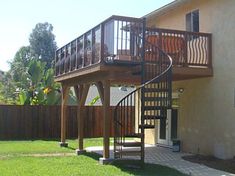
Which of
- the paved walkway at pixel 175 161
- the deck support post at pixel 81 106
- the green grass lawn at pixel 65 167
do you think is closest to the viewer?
the green grass lawn at pixel 65 167

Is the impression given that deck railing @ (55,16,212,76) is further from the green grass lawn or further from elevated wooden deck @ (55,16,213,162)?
the green grass lawn

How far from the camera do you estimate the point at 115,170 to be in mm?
11297

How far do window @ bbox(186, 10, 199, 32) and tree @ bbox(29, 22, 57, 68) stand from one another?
50.4 meters

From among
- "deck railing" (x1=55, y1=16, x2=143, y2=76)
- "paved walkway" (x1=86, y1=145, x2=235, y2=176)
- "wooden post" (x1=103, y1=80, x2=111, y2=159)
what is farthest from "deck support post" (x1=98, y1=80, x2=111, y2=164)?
"paved walkway" (x1=86, y1=145, x2=235, y2=176)

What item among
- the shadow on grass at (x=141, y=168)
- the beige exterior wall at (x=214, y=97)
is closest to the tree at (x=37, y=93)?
the beige exterior wall at (x=214, y=97)

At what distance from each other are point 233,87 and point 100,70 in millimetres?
4307

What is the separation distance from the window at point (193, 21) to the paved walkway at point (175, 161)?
15.7 ft

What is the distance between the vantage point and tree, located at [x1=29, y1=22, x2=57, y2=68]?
65250 millimetres

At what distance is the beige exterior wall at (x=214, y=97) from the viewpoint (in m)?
13.3

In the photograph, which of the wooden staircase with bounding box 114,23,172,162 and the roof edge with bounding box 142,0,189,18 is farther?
the roof edge with bounding box 142,0,189,18

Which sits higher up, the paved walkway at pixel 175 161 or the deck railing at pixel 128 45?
the deck railing at pixel 128 45

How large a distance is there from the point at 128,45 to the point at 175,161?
3960 millimetres

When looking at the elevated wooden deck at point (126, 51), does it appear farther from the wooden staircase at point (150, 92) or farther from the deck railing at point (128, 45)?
the wooden staircase at point (150, 92)

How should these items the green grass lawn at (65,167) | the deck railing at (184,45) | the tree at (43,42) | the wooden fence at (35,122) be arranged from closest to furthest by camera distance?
the green grass lawn at (65,167)
the deck railing at (184,45)
the wooden fence at (35,122)
the tree at (43,42)
